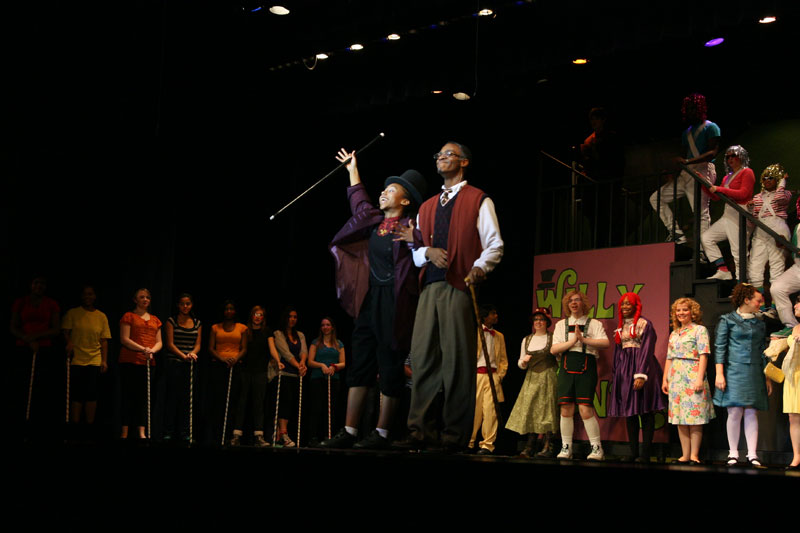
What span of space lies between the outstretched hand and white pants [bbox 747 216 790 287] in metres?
3.95

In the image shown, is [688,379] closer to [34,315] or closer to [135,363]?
[135,363]

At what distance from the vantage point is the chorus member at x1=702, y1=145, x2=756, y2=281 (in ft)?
25.5

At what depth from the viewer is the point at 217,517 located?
3.28m

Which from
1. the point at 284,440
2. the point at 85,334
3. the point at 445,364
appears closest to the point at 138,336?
the point at 85,334

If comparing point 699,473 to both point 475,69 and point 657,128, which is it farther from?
point 657,128

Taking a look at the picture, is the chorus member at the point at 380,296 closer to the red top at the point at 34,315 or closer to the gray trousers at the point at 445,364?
the gray trousers at the point at 445,364

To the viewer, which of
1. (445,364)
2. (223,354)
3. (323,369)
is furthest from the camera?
(323,369)

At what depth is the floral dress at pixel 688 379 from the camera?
6.80m

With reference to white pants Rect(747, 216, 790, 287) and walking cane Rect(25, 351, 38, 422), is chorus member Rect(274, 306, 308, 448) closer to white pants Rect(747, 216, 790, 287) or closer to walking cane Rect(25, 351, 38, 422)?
walking cane Rect(25, 351, 38, 422)

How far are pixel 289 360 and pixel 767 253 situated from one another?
14.9 feet

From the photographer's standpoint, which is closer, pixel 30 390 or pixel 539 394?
pixel 539 394

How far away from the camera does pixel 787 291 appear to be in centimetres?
722

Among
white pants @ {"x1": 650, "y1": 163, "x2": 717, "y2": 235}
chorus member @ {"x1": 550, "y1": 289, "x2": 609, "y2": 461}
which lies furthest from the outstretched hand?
white pants @ {"x1": 650, "y1": 163, "x2": 717, "y2": 235}

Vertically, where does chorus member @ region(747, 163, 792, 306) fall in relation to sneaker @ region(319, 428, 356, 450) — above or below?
above
